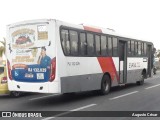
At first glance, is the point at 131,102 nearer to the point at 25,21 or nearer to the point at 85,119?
the point at 85,119

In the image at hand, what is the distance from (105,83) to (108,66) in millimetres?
863

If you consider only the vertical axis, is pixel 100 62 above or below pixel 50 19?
below

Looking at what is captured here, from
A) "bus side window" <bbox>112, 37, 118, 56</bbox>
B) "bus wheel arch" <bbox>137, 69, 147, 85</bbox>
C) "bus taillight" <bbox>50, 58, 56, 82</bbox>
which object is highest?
"bus side window" <bbox>112, 37, 118, 56</bbox>

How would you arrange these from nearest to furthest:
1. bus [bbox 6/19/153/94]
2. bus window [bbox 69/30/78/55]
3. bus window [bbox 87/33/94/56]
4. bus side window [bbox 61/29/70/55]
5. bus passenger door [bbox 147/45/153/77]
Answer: bus [bbox 6/19/153/94] < bus side window [bbox 61/29/70/55] < bus window [bbox 69/30/78/55] < bus window [bbox 87/33/94/56] < bus passenger door [bbox 147/45/153/77]

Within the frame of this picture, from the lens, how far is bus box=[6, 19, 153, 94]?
11984mm

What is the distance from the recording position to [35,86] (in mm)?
12117

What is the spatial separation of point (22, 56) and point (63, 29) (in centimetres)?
186

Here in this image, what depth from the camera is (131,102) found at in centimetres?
1272

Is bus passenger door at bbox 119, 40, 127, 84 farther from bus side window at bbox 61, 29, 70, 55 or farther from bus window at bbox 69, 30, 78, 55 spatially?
bus side window at bbox 61, 29, 70, 55

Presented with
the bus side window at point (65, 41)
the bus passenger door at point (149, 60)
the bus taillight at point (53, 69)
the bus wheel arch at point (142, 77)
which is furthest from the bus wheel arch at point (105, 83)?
the bus passenger door at point (149, 60)

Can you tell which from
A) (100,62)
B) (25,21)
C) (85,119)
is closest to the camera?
(85,119)

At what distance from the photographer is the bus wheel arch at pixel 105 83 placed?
15344 millimetres

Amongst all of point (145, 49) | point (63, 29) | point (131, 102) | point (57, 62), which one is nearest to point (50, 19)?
point (63, 29)

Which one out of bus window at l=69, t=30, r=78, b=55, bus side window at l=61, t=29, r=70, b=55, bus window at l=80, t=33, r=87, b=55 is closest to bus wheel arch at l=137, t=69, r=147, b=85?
bus window at l=80, t=33, r=87, b=55
